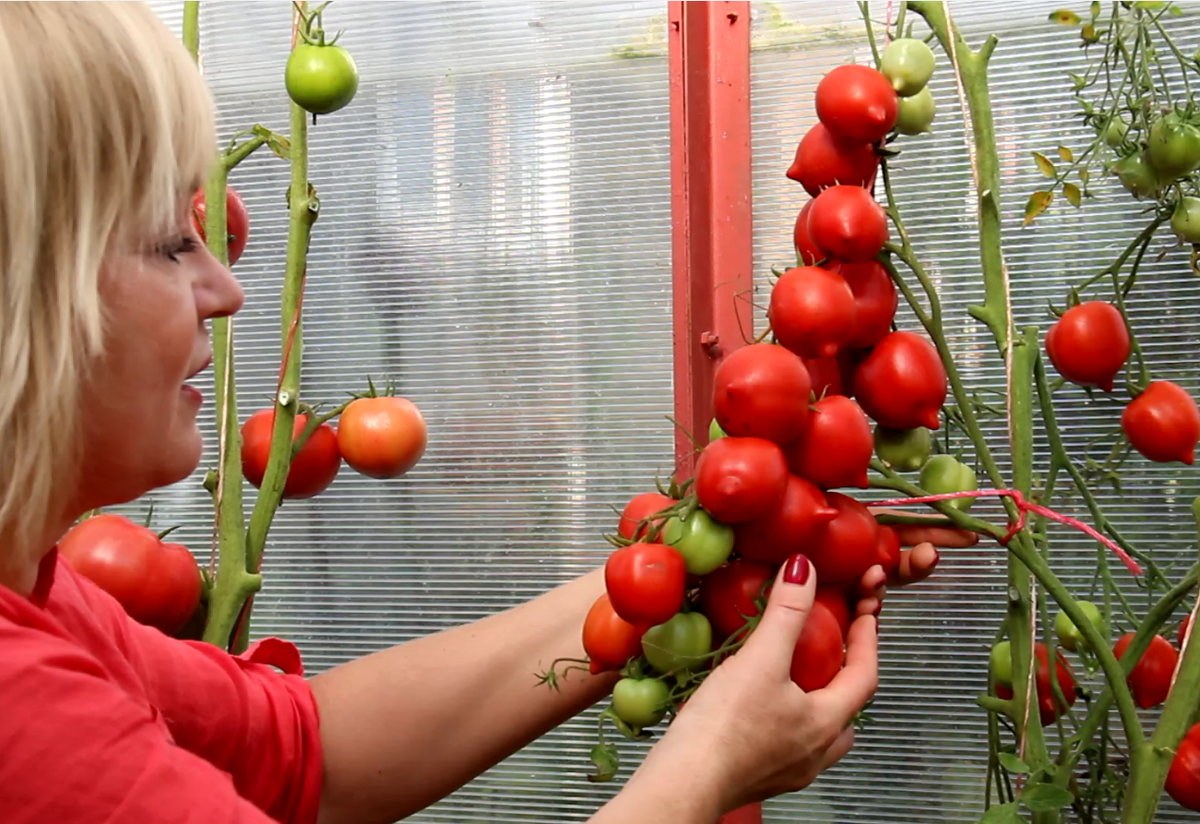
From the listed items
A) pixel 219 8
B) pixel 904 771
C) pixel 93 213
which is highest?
pixel 219 8

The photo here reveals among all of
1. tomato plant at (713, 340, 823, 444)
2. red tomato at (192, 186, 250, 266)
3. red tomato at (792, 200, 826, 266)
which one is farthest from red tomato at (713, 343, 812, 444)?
red tomato at (192, 186, 250, 266)

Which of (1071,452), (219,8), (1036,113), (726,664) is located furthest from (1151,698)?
(219,8)

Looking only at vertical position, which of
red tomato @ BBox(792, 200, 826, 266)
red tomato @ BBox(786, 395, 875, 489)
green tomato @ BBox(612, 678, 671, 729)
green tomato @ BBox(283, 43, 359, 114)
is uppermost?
green tomato @ BBox(283, 43, 359, 114)

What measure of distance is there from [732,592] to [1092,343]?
0.34 metres

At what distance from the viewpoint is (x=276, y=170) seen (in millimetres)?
1272

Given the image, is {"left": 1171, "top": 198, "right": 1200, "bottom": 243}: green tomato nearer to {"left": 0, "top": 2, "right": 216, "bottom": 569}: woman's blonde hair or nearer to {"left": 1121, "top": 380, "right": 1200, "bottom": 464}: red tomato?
{"left": 1121, "top": 380, "right": 1200, "bottom": 464}: red tomato

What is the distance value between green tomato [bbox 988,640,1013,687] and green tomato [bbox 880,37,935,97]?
1.40 feet

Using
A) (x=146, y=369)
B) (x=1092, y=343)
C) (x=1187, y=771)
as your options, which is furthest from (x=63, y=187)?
(x=1187, y=771)

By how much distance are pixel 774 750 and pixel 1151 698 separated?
36 centimetres

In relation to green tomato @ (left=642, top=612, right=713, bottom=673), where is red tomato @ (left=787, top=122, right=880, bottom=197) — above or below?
above

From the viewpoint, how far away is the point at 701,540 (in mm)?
664

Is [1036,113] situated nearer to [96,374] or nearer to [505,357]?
[505,357]

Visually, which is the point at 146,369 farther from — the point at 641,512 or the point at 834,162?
the point at 834,162

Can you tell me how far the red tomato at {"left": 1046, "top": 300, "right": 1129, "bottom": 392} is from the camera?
31.8 inches
